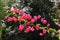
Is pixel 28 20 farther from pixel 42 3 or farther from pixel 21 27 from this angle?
pixel 42 3

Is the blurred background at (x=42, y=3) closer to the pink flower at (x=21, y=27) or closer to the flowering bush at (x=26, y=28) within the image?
the flowering bush at (x=26, y=28)

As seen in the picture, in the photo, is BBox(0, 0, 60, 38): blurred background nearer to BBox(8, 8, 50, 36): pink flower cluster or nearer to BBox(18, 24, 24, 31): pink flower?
BBox(8, 8, 50, 36): pink flower cluster

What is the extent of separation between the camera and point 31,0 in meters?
4.86

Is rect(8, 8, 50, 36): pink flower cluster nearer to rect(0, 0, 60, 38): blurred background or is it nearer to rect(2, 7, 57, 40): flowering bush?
rect(2, 7, 57, 40): flowering bush

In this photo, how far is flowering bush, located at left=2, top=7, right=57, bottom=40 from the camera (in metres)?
4.11

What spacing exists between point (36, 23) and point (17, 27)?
37 cm

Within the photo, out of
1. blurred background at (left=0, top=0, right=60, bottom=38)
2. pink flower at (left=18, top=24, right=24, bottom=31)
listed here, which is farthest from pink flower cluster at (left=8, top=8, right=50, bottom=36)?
blurred background at (left=0, top=0, right=60, bottom=38)

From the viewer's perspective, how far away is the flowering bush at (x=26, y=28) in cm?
411

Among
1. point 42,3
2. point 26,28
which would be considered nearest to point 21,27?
point 26,28

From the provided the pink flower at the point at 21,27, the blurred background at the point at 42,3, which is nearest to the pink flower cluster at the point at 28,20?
the pink flower at the point at 21,27

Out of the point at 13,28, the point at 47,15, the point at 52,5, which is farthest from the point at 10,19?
the point at 52,5

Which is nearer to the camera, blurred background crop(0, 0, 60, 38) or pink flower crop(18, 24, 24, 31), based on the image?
pink flower crop(18, 24, 24, 31)

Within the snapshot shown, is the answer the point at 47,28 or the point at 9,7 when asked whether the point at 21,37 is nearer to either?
the point at 47,28

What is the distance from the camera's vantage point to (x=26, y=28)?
4.13 metres
